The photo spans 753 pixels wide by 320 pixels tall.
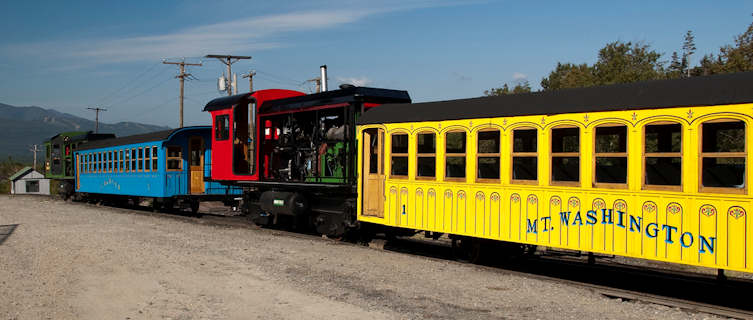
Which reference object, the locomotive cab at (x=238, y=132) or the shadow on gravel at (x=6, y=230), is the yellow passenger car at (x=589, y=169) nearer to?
the locomotive cab at (x=238, y=132)

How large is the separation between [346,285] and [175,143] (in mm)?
15218

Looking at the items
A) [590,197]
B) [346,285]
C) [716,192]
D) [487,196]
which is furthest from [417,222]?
[716,192]

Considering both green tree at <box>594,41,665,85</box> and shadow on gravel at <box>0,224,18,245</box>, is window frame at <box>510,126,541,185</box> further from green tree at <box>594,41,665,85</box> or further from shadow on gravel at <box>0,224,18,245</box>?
green tree at <box>594,41,665,85</box>

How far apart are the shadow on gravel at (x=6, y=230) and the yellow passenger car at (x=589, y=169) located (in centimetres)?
972

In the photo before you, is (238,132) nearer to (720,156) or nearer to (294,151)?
(294,151)

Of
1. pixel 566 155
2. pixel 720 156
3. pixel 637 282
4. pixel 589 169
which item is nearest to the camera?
pixel 720 156

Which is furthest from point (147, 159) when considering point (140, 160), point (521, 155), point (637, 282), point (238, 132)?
point (637, 282)

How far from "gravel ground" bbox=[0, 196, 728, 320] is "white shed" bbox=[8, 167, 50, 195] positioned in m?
64.2

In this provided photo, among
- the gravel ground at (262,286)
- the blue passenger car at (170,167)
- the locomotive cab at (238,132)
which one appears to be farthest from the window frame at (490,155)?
the blue passenger car at (170,167)

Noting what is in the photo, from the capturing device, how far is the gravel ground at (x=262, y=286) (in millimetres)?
7520

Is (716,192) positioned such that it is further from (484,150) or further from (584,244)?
(484,150)

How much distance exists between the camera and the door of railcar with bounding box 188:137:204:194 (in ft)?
75.6

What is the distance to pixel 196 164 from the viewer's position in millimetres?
→ 23312

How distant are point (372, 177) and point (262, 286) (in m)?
4.53
